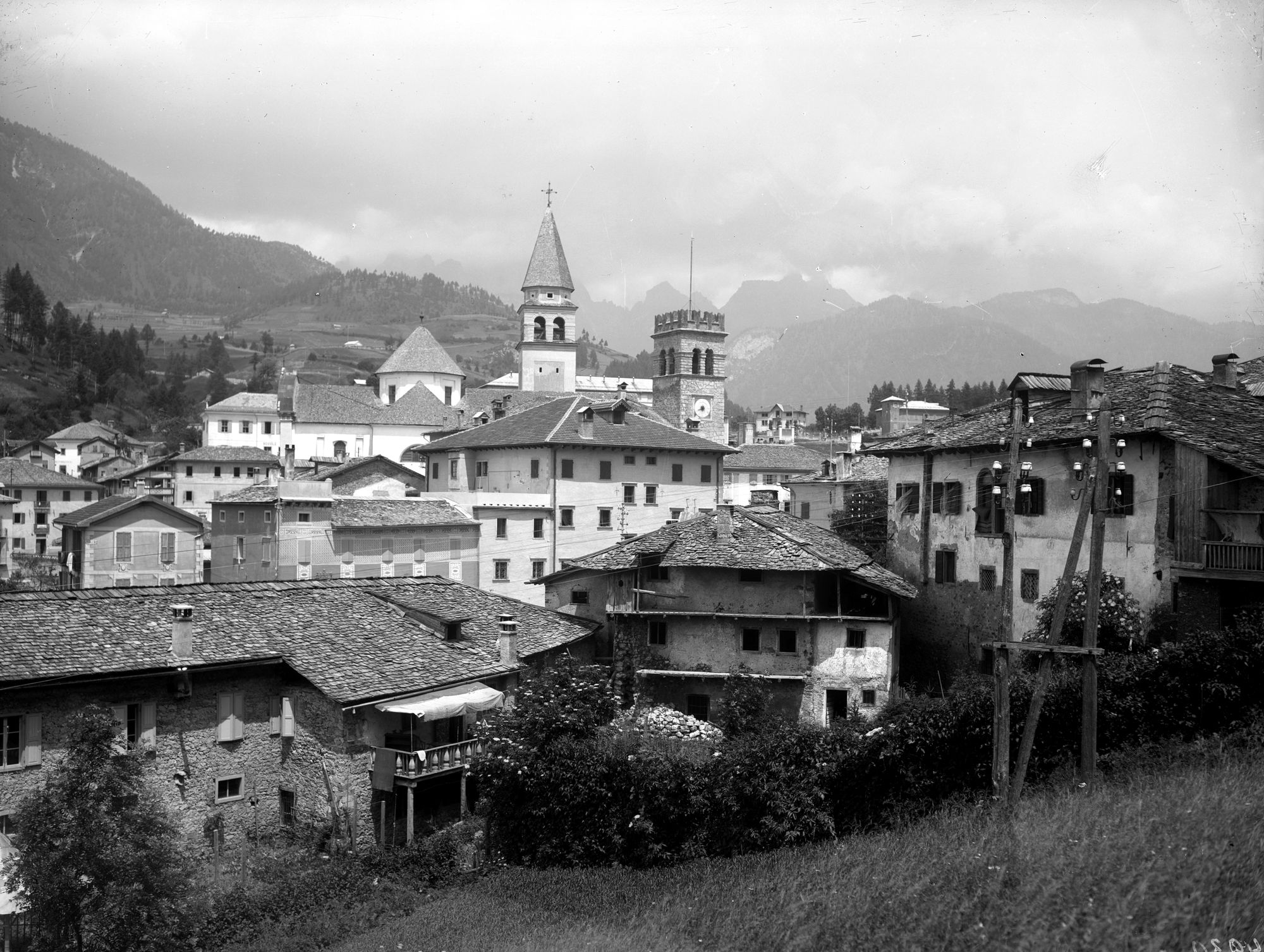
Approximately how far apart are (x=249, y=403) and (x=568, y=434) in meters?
69.3

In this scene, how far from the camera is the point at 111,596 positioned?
27.0 meters

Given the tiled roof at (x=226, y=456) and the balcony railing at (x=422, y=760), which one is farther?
the tiled roof at (x=226, y=456)

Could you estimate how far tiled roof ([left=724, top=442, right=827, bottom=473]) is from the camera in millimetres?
100750

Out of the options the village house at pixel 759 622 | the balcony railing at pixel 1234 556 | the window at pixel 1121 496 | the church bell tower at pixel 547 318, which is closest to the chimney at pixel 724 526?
the village house at pixel 759 622

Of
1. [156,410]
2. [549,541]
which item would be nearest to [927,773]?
[549,541]

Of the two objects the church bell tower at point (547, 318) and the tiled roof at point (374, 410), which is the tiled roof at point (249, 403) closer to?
the tiled roof at point (374, 410)

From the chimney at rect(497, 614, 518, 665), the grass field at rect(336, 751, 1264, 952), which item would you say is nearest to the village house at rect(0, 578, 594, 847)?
the chimney at rect(497, 614, 518, 665)

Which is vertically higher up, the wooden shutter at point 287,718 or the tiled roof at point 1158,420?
the tiled roof at point 1158,420

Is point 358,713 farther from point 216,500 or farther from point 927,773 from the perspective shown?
point 216,500

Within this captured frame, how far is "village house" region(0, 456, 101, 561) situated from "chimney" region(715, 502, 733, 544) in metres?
60.3

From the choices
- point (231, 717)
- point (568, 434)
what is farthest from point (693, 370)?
point (231, 717)

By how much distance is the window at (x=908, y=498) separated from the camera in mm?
36906

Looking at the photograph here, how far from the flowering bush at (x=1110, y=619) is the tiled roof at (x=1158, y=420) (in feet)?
13.2

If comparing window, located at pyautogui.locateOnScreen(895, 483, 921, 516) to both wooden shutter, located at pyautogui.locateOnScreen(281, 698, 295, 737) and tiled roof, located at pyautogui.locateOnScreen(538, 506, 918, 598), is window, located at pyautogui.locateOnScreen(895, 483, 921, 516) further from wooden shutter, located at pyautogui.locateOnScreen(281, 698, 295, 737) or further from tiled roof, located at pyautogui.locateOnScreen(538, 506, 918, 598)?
wooden shutter, located at pyautogui.locateOnScreen(281, 698, 295, 737)
